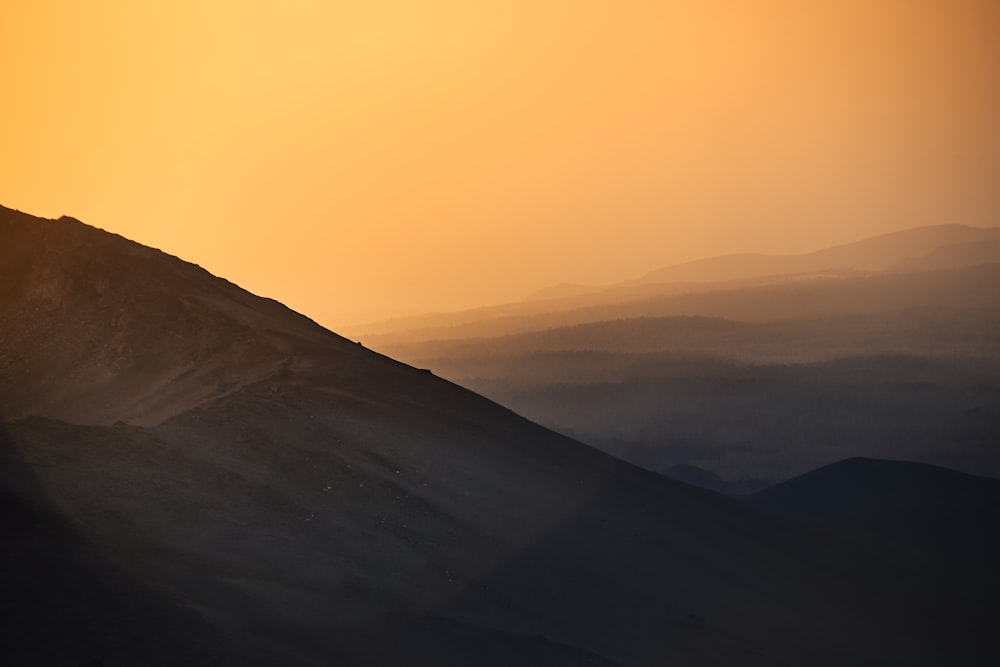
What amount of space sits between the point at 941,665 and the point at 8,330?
53.7 metres

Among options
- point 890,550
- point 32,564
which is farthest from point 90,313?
point 890,550

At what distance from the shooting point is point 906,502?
144250 millimetres

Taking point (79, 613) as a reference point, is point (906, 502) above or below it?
above

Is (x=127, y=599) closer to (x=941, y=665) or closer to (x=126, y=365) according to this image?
(x=126, y=365)

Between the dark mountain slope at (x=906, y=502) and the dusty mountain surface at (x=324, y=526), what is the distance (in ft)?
157

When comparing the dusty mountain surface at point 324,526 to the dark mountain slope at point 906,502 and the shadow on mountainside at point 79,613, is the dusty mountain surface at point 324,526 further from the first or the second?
the dark mountain slope at point 906,502

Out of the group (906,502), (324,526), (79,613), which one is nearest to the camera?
(79,613)

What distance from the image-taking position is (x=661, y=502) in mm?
71938

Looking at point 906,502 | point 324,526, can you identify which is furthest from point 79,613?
point 906,502

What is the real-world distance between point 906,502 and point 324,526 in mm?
114208

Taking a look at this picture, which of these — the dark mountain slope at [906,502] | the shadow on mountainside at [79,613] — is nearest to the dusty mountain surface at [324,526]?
the shadow on mountainside at [79,613]

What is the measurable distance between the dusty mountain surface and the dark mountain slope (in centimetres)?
4784

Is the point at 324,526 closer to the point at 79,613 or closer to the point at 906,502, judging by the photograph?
the point at 79,613

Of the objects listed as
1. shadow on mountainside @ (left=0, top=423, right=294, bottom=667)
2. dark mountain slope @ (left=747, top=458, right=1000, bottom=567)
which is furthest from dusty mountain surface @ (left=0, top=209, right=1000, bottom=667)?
dark mountain slope @ (left=747, top=458, right=1000, bottom=567)
